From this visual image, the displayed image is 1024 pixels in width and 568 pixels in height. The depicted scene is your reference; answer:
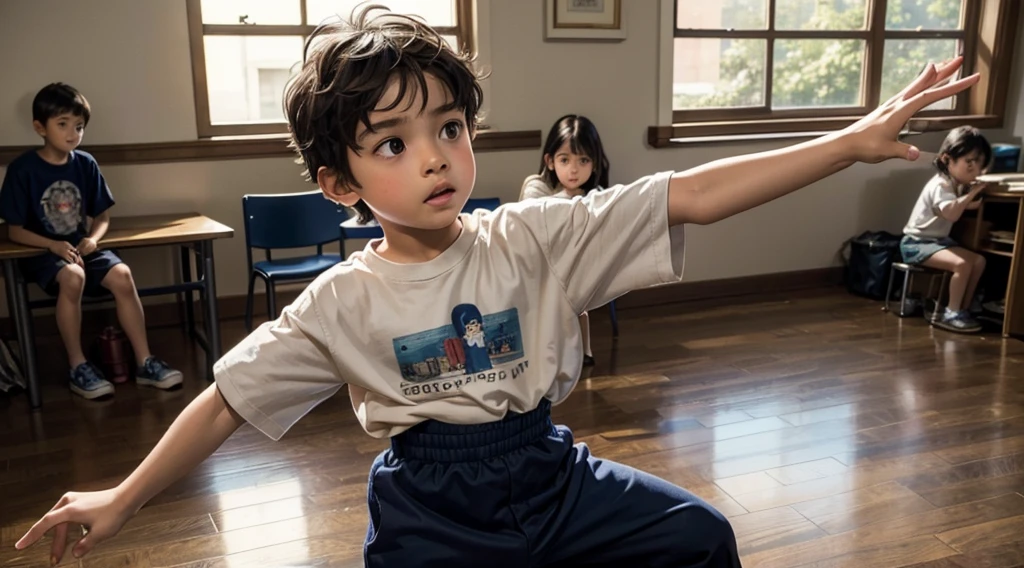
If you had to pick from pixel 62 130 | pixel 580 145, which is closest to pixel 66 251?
pixel 62 130

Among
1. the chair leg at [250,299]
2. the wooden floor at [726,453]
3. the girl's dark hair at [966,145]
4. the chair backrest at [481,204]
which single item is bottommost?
the wooden floor at [726,453]

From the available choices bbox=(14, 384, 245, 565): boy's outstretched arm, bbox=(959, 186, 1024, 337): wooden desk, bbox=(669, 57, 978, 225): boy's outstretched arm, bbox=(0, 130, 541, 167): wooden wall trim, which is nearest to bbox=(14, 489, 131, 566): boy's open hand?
bbox=(14, 384, 245, 565): boy's outstretched arm

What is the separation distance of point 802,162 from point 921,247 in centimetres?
333

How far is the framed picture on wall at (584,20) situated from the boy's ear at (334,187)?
296cm

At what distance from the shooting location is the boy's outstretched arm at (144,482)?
3.76 feet

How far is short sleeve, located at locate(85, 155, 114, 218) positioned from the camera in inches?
128

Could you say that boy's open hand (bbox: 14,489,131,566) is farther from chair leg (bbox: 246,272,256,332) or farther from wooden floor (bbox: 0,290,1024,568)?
chair leg (bbox: 246,272,256,332)

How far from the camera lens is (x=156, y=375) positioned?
3.12 m

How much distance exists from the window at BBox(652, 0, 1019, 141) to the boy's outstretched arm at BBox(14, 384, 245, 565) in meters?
3.47

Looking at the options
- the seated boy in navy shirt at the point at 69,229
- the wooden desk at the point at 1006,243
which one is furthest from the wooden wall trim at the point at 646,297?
the wooden desk at the point at 1006,243

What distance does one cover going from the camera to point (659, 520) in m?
1.19

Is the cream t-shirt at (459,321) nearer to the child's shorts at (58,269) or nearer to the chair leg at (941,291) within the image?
the child's shorts at (58,269)

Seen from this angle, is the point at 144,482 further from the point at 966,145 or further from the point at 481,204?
the point at 966,145

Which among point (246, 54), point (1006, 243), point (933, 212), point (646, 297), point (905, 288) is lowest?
point (646, 297)
